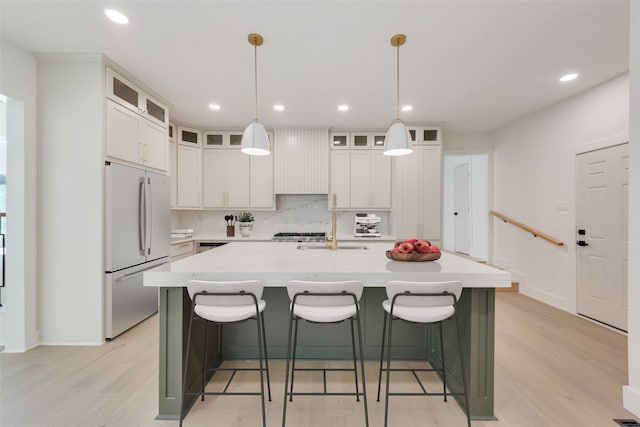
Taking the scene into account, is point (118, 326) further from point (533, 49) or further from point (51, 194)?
point (533, 49)

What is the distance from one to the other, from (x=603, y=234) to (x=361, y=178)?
309cm

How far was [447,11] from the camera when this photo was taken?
2.05m

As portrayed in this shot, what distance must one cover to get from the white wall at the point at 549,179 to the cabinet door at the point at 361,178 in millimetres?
2346

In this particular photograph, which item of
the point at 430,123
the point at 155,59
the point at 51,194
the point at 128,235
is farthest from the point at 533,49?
the point at 51,194

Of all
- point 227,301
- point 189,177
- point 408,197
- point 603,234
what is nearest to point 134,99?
point 189,177

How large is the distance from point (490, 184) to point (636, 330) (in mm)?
3726

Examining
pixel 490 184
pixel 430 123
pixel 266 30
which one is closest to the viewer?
pixel 266 30

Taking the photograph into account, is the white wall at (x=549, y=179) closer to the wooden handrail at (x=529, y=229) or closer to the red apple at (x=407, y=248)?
the wooden handrail at (x=529, y=229)

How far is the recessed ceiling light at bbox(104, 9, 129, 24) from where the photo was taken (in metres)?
2.10

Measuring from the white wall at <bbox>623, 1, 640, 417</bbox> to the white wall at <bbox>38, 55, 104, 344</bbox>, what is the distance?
4.24 metres

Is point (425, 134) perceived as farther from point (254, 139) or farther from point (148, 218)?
point (148, 218)

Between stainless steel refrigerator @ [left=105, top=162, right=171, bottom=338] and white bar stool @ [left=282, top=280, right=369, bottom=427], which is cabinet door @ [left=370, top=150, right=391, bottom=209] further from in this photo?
white bar stool @ [left=282, top=280, right=369, bottom=427]

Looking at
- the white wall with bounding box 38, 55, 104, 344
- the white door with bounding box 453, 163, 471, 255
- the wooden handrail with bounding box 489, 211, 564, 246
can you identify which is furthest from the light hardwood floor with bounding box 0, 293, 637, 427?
the white door with bounding box 453, 163, 471, 255

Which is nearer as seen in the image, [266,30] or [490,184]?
[266,30]
